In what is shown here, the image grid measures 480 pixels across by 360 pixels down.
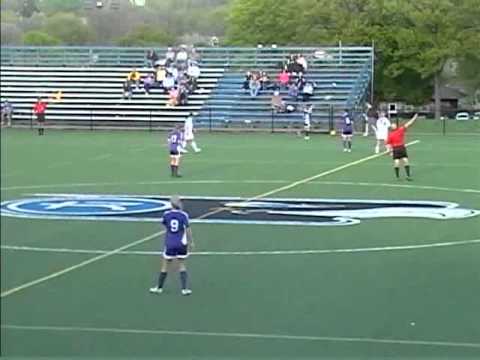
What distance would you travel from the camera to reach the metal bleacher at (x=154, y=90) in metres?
4.16

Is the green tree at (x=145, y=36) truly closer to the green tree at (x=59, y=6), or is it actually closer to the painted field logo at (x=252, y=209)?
the green tree at (x=59, y=6)

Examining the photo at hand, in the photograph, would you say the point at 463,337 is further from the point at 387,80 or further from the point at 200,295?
the point at 387,80

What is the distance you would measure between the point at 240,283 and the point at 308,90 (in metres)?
18.4

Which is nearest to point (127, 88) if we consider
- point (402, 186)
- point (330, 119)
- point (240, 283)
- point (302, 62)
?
point (240, 283)

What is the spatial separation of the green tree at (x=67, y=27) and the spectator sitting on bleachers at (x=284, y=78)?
21946mm

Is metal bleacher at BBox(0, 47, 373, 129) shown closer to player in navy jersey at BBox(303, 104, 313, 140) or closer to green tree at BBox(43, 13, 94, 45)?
green tree at BBox(43, 13, 94, 45)

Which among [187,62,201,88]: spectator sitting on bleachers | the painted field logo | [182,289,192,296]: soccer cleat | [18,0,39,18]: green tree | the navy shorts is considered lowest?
the painted field logo

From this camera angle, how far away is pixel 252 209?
59.1 ft

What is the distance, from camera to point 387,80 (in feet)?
183

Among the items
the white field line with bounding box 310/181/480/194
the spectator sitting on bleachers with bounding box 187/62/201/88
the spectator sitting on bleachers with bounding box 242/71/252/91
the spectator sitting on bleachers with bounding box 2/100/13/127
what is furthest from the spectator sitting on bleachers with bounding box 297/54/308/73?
the spectator sitting on bleachers with bounding box 2/100/13/127

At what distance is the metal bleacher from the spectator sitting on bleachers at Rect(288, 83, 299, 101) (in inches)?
8.6

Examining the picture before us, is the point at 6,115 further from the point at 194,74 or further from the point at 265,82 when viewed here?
the point at 265,82

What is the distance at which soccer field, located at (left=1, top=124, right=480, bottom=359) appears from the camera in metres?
4.46

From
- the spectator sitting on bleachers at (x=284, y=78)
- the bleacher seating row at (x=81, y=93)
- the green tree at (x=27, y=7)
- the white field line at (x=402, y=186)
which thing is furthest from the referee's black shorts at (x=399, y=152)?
the green tree at (x=27, y=7)
